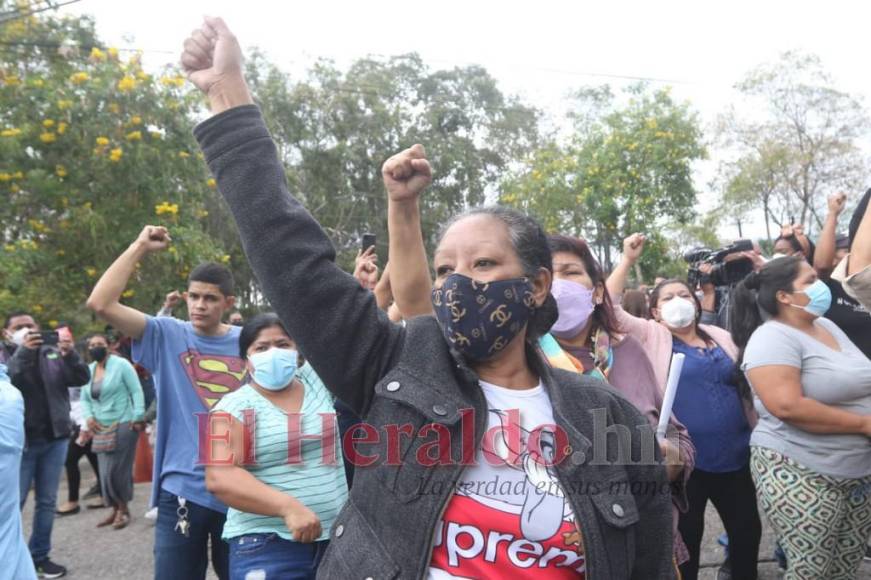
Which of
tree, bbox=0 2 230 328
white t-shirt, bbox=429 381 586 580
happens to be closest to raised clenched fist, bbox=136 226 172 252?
white t-shirt, bbox=429 381 586 580

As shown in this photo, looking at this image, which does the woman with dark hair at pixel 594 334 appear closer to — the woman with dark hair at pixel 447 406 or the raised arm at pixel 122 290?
the woman with dark hair at pixel 447 406

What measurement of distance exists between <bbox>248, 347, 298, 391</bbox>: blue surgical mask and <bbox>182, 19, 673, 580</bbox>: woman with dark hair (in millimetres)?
1501

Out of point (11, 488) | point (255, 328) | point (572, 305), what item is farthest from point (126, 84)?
point (572, 305)

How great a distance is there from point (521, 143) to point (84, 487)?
70.9 ft

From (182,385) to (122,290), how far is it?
539mm

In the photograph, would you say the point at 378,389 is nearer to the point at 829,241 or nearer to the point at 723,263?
the point at 723,263

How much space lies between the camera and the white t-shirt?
1.56 metres

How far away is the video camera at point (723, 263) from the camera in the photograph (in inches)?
200

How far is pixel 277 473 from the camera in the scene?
2.87m

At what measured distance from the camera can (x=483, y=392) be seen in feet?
5.65

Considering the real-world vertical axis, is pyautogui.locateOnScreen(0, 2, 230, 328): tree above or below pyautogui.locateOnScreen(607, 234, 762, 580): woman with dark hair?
above

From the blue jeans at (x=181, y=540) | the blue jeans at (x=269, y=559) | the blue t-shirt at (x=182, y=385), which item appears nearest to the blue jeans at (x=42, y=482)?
the blue t-shirt at (x=182, y=385)

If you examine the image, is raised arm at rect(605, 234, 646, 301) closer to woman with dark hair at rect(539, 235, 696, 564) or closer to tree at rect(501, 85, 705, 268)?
woman with dark hair at rect(539, 235, 696, 564)

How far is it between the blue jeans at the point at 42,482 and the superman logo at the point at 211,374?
271 centimetres
